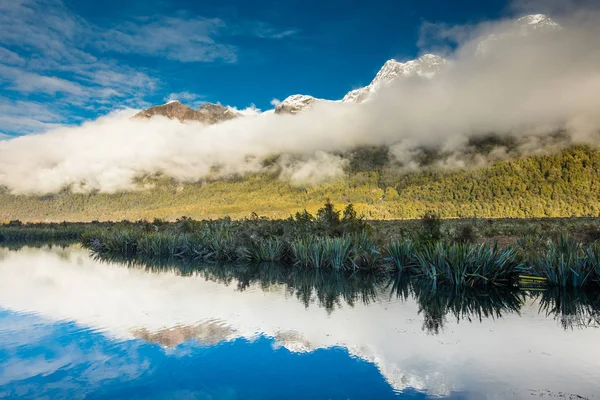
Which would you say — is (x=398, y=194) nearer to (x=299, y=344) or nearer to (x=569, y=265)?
(x=569, y=265)

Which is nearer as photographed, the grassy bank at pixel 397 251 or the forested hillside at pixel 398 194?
the grassy bank at pixel 397 251

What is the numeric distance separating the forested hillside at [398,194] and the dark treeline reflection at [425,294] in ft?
312

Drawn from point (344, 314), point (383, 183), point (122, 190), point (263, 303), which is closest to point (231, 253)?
point (263, 303)

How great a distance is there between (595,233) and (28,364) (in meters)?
24.9

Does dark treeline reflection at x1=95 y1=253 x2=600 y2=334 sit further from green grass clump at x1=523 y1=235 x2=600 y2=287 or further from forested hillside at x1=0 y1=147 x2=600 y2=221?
forested hillside at x1=0 y1=147 x2=600 y2=221

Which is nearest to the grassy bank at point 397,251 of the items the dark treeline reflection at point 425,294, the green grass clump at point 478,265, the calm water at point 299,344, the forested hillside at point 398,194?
the green grass clump at point 478,265

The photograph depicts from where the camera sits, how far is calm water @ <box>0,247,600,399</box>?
576 cm

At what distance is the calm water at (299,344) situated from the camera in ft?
18.9

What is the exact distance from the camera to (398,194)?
13662 cm

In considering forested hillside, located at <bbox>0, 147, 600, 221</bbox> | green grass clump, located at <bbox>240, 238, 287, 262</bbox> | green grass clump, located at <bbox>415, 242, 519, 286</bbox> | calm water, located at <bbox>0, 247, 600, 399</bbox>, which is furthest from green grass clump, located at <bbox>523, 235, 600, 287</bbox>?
forested hillside, located at <bbox>0, 147, 600, 221</bbox>

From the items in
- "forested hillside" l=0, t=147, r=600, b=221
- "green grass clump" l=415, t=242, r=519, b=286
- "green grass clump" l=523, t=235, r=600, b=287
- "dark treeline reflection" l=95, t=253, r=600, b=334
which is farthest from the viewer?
"forested hillside" l=0, t=147, r=600, b=221

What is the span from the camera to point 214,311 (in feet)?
34.0

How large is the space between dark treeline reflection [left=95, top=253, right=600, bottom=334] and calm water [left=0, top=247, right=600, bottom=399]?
0.06m

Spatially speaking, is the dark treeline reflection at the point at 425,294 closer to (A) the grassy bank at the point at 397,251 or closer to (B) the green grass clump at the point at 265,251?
(A) the grassy bank at the point at 397,251
